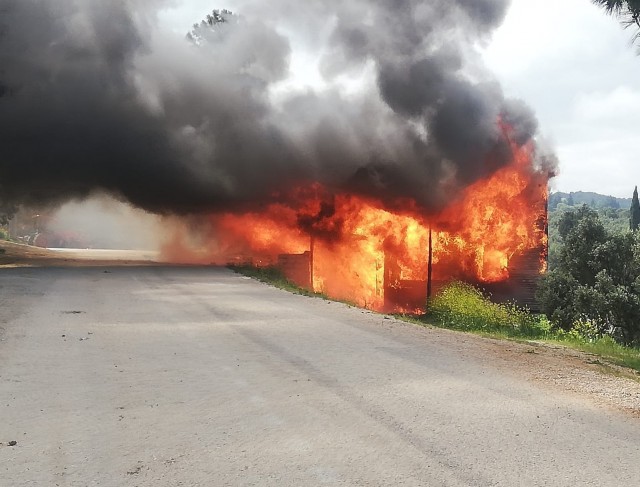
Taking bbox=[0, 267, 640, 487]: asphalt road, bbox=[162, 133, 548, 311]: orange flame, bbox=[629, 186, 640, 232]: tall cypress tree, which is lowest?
bbox=[0, 267, 640, 487]: asphalt road

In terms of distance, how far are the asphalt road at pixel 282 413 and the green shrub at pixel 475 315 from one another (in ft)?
25.9

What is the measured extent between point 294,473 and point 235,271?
2066 centimetres

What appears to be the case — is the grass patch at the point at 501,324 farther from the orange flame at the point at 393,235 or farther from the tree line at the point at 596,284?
the orange flame at the point at 393,235

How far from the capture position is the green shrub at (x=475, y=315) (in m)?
18.3

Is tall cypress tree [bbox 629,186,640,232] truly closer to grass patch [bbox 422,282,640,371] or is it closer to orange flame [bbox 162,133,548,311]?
orange flame [bbox 162,133,548,311]

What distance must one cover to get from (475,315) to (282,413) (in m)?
17.6

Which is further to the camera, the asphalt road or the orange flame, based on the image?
the orange flame

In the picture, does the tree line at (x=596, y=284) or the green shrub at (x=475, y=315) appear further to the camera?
the tree line at (x=596, y=284)

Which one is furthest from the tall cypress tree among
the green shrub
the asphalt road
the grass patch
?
the asphalt road

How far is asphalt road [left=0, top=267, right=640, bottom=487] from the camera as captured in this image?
171 inches

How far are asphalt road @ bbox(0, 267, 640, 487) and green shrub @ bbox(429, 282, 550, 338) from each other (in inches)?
311

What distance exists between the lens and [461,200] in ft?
99.9

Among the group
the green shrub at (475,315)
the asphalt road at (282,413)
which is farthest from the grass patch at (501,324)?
the asphalt road at (282,413)

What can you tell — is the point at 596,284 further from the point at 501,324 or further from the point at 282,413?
the point at 282,413
